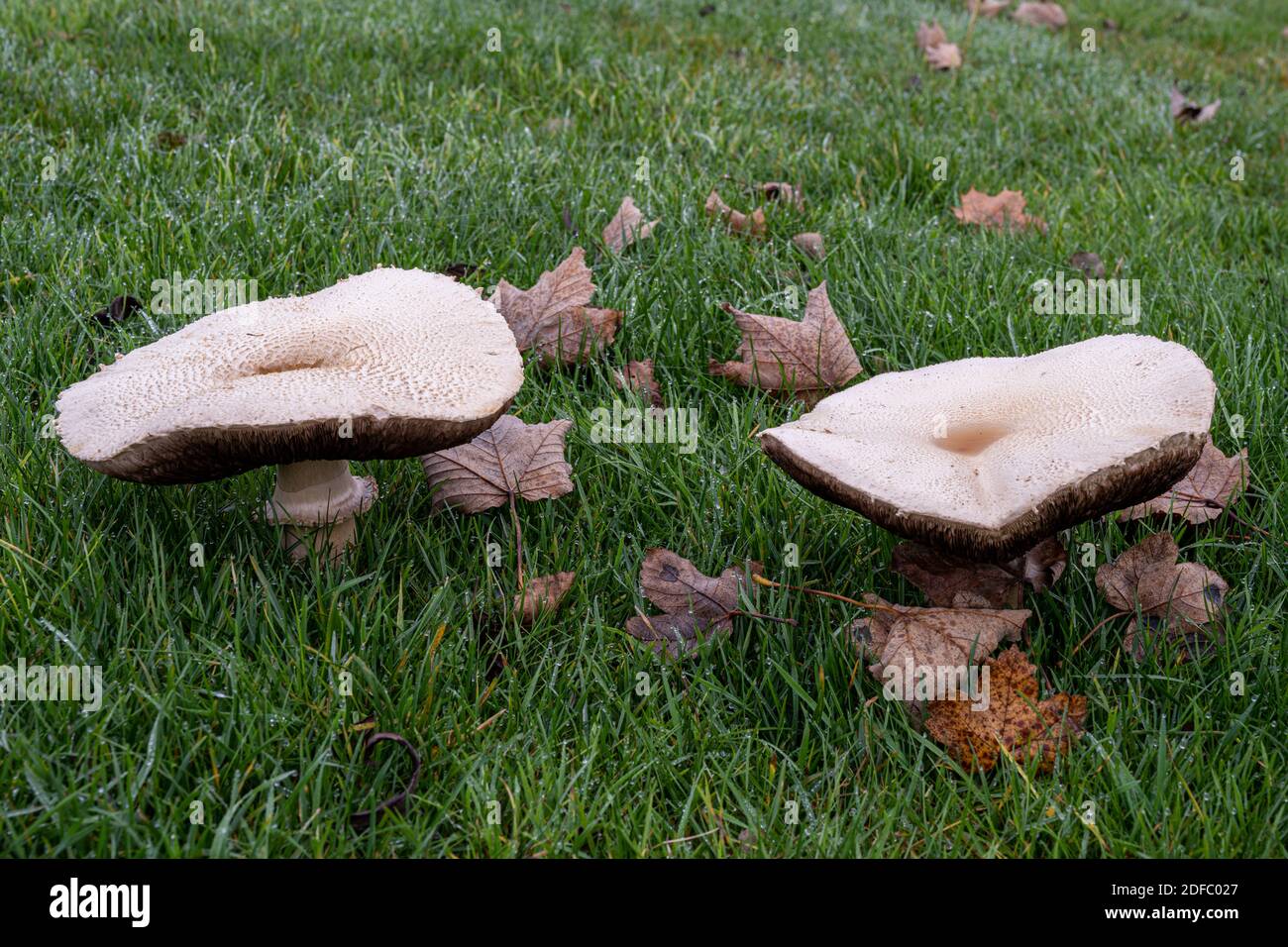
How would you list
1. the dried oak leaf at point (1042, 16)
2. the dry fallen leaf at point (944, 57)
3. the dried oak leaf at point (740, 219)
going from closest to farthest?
the dried oak leaf at point (740, 219) → the dry fallen leaf at point (944, 57) → the dried oak leaf at point (1042, 16)

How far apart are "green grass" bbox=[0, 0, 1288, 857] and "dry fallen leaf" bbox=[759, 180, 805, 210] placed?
0.14 meters

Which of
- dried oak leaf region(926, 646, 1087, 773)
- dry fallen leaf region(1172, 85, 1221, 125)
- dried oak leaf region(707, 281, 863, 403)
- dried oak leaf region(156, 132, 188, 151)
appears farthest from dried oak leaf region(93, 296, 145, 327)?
dry fallen leaf region(1172, 85, 1221, 125)

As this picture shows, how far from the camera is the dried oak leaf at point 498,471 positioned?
2975 mm

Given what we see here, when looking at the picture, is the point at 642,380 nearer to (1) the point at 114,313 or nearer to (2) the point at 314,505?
(2) the point at 314,505

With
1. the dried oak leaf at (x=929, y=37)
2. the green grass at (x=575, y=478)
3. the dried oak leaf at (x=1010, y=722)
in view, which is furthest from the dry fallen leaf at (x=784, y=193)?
the dried oak leaf at (x=929, y=37)

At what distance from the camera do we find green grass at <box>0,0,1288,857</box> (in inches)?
85.5

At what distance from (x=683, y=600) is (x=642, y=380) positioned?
1036mm

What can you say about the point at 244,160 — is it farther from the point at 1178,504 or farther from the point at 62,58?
the point at 1178,504

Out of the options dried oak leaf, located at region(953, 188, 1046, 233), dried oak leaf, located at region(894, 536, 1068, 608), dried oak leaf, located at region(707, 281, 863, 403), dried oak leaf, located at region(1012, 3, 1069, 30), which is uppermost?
dried oak leaf, located at region(1012, 3, 1069, 30)

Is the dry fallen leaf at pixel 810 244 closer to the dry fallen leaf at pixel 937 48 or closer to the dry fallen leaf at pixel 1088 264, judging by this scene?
the dry fallen leaf at pixel 1088 264

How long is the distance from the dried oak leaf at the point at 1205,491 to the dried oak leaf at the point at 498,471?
1.54 metres

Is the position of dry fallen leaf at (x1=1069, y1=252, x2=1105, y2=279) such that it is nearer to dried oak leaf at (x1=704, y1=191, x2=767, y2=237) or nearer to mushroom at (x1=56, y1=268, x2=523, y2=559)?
dried oak leaf at (x1=704, y1=191, x2=767, y2=237)

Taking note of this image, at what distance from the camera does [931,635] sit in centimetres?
253

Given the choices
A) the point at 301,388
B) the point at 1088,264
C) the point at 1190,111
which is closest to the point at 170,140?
the point at 301,388
